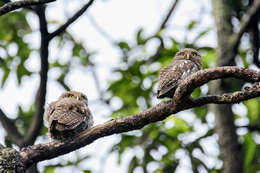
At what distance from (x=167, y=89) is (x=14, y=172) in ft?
4.82

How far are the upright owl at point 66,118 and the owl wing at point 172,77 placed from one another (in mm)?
854

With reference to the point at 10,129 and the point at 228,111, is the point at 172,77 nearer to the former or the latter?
the point at 228,111

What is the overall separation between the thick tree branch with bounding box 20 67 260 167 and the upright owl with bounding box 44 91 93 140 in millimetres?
242

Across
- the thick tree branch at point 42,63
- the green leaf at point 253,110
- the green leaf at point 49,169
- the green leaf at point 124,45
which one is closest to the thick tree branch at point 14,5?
the thick tree branch at point 42,63

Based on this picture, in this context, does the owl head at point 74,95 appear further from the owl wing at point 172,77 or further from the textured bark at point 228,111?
the owl wing at point 172,77

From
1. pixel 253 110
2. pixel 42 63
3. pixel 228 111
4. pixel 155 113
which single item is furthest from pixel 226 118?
pixel 42 63

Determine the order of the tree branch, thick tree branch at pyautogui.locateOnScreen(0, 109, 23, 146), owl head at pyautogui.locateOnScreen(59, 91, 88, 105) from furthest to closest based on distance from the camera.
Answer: the tree branch < owl head at pyautogui.locateOnScreen(59, 91, 88, 105) < thick tree branch at pyautogui.locateOnScreen(0, 109, 23, 146)

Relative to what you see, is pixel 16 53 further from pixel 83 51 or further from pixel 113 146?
pixel 113 146

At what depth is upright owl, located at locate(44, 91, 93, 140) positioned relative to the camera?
12.9 feet

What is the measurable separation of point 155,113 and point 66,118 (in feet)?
4.10

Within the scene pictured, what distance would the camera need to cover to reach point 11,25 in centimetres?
664

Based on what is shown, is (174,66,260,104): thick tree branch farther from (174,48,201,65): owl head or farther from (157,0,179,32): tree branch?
(157,0,179,32): tree branch

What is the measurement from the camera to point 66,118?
4199 mm

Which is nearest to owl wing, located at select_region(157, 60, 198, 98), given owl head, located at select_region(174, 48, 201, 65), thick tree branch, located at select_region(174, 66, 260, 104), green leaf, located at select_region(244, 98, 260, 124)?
owl head, located at select_region(174, 48, 201, 65)
